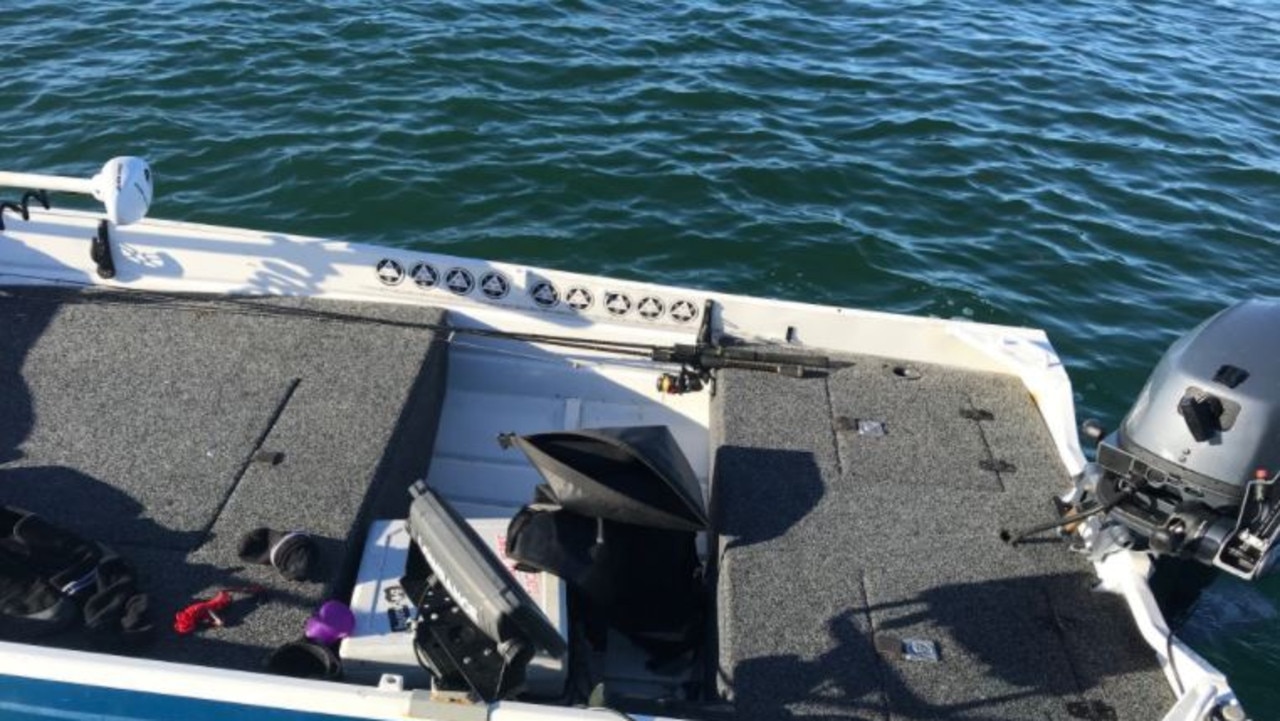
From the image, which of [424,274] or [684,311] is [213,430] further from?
[684,311]

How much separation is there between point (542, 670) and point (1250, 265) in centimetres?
774

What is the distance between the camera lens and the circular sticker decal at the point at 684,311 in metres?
5.59

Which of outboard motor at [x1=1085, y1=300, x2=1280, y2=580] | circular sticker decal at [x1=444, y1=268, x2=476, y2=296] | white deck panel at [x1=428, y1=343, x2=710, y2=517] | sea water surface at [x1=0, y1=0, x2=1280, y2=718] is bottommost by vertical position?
sea water surface at [x1=0, y1=0, x2=1280, y2=718]

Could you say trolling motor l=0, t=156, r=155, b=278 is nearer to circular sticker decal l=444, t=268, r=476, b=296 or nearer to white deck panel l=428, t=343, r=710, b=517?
circular sticker decal l=444, t=268, r=476, b=296

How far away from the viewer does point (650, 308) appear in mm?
5613

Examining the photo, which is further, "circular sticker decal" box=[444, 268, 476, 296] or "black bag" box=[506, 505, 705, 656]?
"circular sticker decal" box=[444, 268, 476, 296]

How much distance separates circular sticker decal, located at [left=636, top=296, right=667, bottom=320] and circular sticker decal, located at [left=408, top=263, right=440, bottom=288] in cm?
109

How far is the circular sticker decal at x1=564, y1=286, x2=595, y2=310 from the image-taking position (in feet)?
18.4

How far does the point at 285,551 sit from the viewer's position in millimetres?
3826

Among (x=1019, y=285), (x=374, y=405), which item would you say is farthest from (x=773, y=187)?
(x=374, y=405)

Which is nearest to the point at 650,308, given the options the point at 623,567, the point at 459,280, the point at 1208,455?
the point at 459,280

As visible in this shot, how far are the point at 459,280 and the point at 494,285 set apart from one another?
0.19 m

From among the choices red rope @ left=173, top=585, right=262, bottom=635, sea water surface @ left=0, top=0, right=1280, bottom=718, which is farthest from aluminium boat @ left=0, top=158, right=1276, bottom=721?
sea water surface @ left=0, top=0, right=1280, bottom=718

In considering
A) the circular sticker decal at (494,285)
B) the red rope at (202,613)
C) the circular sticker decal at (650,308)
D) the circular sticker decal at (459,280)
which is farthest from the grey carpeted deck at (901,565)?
the red rope at (202,613)
